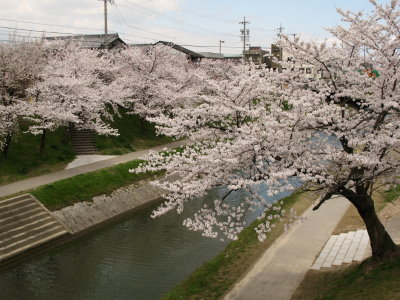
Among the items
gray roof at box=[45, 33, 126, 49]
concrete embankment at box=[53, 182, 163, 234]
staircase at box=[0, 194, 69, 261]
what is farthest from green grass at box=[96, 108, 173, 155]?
staircase at box=[0, 194, 69, 261]

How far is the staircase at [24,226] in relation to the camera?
16641mm

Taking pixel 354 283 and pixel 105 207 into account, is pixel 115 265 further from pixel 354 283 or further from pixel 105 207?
pixel 354 283

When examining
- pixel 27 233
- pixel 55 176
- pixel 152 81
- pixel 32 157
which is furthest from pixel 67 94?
pixel 27 233

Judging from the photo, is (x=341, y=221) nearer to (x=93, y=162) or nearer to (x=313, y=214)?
(x=313, y=214)

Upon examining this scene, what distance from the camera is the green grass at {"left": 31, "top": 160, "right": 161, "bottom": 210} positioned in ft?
65.4

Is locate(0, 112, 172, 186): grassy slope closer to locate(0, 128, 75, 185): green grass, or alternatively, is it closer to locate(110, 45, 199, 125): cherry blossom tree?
locate(0, 128, 75, 185): green grass

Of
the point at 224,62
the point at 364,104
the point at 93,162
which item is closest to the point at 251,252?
the point at 364,104

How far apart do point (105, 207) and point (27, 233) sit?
16.0 feet

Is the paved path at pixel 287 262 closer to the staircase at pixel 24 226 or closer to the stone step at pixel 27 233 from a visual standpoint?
the staircase at pixel 24 226

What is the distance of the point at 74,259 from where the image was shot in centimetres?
1666

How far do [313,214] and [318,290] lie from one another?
8249 mm

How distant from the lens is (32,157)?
25.1 metres

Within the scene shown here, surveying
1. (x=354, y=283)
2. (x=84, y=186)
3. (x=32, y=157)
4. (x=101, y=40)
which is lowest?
(x=354, y=283)

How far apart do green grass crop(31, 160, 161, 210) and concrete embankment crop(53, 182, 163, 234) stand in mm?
359
